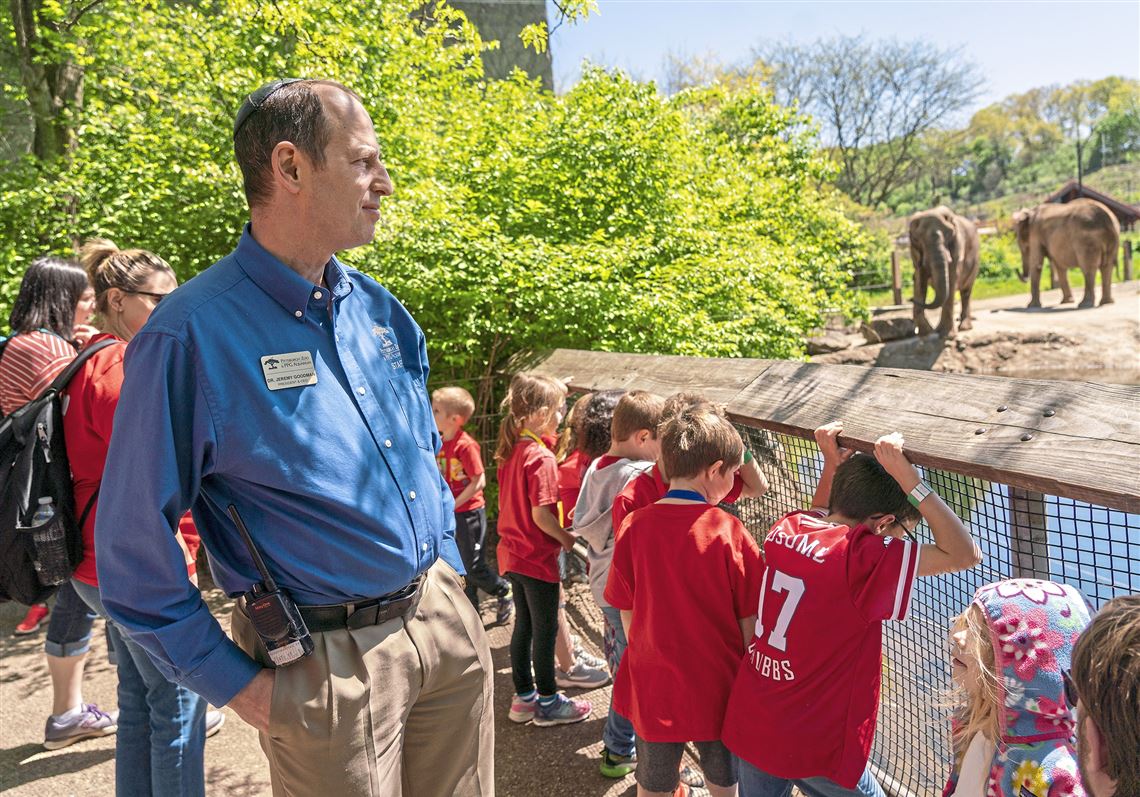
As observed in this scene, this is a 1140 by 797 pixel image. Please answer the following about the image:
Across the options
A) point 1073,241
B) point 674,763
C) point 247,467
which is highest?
point 1073,241

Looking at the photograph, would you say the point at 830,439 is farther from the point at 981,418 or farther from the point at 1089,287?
the point at 1089,287

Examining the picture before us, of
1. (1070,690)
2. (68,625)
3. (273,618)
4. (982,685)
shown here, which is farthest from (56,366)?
(1070,690)

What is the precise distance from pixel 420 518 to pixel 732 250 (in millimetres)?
6514

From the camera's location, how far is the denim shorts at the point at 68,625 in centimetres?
387

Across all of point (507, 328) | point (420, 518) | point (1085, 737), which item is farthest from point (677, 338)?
point (1085, 737)

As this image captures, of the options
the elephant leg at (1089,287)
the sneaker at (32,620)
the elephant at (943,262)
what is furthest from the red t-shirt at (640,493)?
the elephant leg at (1089,287)

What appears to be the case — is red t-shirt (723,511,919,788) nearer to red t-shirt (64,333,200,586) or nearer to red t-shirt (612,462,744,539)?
red t-shirt (612,462,744,539)

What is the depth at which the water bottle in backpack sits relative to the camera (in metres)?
2.89

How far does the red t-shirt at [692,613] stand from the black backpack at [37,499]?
194 centimetres

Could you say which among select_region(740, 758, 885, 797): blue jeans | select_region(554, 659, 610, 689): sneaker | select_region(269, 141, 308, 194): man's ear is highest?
select_region(269, 141, 308, 194): man's ear

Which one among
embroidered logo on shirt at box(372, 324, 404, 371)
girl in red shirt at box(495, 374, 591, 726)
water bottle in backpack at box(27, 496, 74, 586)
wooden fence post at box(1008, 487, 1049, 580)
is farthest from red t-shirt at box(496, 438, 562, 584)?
wooden fence post at box(1008, 487, 1049, 580)

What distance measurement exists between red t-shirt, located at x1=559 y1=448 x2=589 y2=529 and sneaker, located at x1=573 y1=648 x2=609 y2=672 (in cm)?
89

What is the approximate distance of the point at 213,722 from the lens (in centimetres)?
407

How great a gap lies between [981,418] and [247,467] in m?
1.52
